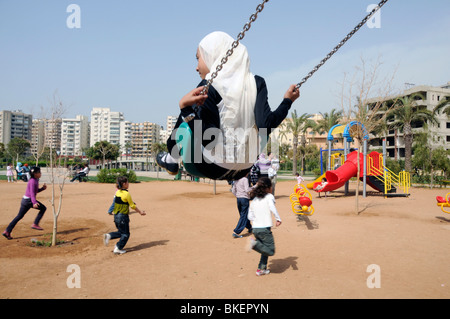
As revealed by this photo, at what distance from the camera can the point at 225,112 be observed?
5.79 feet

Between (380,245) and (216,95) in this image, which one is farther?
(380,245)

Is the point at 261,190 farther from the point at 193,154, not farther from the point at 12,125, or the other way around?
the point at 12,125

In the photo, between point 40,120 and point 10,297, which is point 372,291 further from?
point 40,120

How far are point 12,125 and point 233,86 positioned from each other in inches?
6236

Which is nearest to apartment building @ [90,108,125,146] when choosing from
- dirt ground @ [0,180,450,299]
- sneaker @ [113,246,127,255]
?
dirt ground @ [0,180,450,299]

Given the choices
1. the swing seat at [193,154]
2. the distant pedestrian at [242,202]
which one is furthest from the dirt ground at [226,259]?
the swing seat at [193,154]

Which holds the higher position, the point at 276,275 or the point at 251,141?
the point at 251,141

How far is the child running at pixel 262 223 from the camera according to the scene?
5.38 meters

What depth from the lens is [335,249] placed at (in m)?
6.85

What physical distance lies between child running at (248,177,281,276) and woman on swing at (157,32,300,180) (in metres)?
3.71

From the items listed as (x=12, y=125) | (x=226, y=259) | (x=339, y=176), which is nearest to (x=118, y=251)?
(x=226, y=259)

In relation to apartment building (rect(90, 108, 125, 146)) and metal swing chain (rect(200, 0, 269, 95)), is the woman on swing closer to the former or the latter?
metal swing chain (rect(200, 0, 269, 95))
